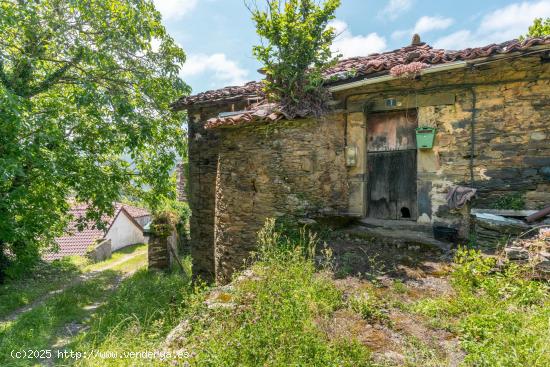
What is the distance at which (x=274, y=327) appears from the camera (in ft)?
8.97

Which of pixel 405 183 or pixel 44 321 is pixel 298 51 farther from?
pixel 44 321

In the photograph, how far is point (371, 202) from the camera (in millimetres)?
6230

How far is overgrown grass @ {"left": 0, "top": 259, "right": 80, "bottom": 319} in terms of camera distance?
8.23 meters

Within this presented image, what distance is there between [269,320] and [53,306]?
23.8 ft

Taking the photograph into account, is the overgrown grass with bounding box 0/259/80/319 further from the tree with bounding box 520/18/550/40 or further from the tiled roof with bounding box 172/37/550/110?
the tree with bounding box 520/18/550/40

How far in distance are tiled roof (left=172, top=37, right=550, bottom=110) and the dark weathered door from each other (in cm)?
99

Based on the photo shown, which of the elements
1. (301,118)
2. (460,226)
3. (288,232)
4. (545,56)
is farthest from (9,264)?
(545,56)

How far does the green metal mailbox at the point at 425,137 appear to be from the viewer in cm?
531

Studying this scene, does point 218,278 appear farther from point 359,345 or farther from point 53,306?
point 53,306

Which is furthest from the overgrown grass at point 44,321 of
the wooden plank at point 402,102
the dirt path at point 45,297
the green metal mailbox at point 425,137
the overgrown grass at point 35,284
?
the green metal mailbox at point 425,137

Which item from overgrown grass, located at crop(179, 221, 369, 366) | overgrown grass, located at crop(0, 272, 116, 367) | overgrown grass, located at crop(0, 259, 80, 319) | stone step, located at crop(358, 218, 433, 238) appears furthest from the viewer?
overgrown grass, located at crop(0, 259, 80, 319)

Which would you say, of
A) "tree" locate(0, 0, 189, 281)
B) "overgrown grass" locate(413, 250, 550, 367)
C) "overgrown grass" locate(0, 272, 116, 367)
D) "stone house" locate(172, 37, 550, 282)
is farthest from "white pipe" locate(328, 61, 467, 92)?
"overgrown grass" locate(0, 272, 116, 367)

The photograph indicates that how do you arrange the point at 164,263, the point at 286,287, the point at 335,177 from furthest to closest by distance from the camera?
the point at 164,263, the point at 335,177, the point at 286,287

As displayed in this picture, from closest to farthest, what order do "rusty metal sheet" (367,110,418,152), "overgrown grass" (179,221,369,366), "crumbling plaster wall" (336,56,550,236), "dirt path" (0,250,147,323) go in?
"overgrown grass" (179,221,369,366) → "crumbling plaster wall" (336,56,550,236) → "rusty metal sheet" (367,110,418,152) → "dirt path" (0,250,147,323)
